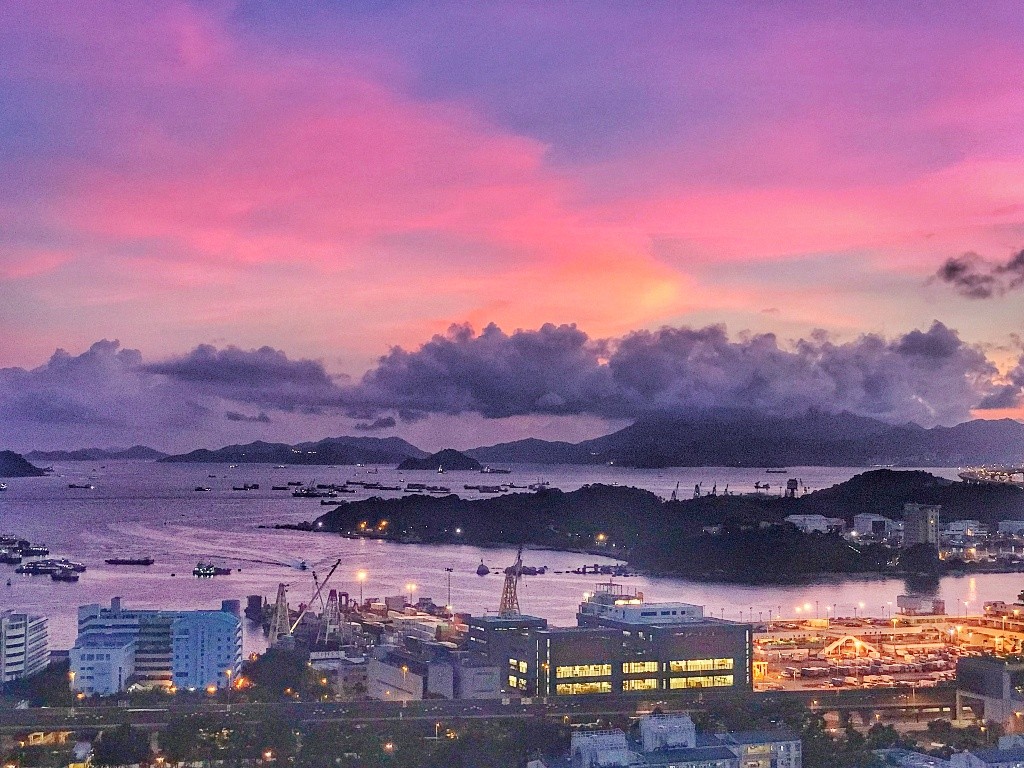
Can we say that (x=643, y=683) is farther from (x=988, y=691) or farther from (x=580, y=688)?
(x=988, y=691)

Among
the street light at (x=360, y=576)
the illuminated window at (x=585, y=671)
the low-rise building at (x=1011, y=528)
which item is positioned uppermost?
the low-rise building at (x=1011, y=528)

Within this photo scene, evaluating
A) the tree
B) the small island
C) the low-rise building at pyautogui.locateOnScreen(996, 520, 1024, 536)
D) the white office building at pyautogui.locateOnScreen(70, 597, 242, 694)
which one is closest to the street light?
the small island

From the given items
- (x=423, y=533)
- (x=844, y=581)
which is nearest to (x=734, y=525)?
(x=844, y=581)

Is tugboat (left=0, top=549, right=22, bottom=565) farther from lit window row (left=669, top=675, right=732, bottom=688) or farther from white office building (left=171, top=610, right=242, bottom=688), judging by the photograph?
lit window row (left=669, top=675, right=732, bottom=688)

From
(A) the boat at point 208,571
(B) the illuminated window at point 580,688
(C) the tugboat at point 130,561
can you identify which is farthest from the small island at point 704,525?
(B) the illuminated window at point 580,688

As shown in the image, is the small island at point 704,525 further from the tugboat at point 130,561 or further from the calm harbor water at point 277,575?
the tugboat at point 130,561

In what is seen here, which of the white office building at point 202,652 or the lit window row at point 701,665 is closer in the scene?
the lit window row at point 701,665
